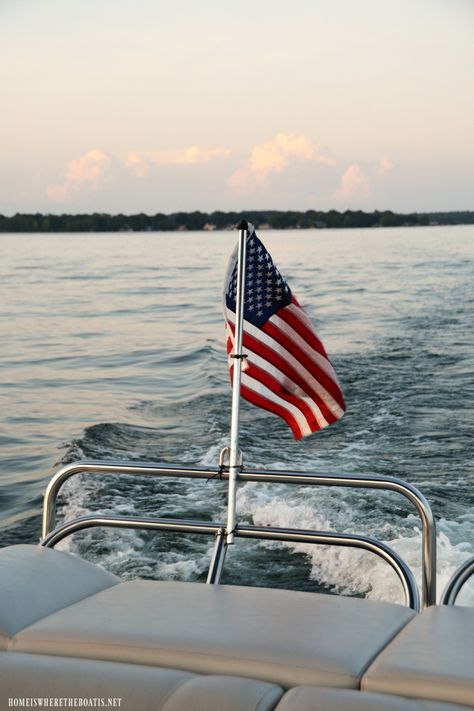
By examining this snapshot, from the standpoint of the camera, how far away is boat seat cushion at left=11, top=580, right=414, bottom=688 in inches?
81.4

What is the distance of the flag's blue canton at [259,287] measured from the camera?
11.1ft

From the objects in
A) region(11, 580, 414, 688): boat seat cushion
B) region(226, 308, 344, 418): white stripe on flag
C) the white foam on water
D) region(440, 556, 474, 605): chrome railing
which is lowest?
the white foam on water

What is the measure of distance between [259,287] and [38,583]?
1353 mm

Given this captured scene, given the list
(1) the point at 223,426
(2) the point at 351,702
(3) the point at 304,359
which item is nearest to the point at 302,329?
(3) the point at 304,359

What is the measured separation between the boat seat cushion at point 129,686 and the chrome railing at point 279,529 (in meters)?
0.87

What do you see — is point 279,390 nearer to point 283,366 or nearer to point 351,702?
point 283,366

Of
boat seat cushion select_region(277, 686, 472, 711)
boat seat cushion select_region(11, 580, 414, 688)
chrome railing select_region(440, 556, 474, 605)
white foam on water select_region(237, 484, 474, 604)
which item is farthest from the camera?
white foam on water select_region(237, 484, 474, 604)

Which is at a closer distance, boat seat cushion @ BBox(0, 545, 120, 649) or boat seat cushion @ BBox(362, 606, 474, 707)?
boat seat cushion @ BBox(362, 606, 474, 707)

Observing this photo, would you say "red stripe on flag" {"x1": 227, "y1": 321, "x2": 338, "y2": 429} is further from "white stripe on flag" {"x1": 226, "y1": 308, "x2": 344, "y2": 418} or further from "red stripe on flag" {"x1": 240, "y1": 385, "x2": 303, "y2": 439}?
"red stripe on flag" {"x1": 240, "y1": 385, "x2": 303, "y2": 439}

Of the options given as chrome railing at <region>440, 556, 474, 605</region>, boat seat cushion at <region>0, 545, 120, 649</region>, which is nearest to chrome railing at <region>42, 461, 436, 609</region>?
chrome railing at <region>440, 556, 474, 605</region>

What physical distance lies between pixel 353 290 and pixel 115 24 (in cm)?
1345

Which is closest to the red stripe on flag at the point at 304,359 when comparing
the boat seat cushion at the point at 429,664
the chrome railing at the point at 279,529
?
the chrome railing at the point at 279,529

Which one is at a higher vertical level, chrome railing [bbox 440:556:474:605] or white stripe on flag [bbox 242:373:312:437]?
white stripe on flag [bbox 242:373:312:437]

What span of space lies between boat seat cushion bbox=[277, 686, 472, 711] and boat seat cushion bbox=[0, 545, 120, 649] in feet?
2.41
